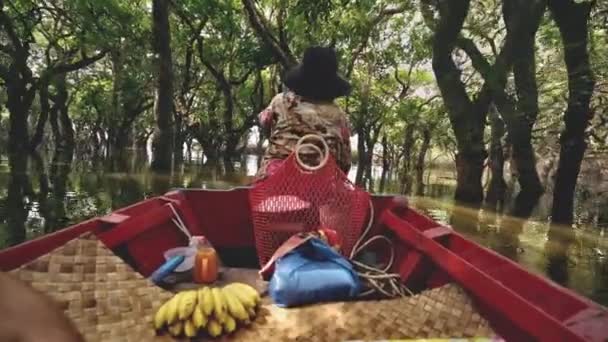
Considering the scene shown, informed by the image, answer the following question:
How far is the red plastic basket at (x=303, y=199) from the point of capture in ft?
10.6

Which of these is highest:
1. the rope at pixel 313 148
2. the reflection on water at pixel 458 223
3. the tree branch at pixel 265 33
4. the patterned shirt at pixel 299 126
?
the tree branch at pixel 265 33

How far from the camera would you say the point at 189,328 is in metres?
2.20

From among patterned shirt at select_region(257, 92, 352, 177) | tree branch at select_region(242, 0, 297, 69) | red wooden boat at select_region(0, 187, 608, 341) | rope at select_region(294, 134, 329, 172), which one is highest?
tree branch at select_region(242, 0, 297, 69)

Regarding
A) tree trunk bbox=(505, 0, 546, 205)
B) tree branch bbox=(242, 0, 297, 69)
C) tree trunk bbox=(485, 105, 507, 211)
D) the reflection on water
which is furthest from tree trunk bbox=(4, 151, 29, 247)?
tree trunk bbox=(485, 105, 507, 211)

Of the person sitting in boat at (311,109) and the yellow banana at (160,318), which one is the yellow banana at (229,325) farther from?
the person sitting in boat at (311,109)

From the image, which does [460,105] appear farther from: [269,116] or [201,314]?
[201,314]

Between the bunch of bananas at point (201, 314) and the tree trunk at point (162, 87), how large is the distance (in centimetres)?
1324

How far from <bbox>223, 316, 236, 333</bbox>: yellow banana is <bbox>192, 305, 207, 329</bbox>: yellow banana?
10 centimetres

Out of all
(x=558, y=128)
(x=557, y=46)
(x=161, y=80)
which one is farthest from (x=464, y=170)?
(x=161, y=80)

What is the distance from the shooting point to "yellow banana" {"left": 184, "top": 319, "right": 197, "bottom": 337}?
2.19 m

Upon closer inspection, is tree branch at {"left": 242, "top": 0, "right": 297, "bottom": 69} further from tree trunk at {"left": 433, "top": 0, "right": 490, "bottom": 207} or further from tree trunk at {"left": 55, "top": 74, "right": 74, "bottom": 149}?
tree trunk at {"left": 55, "top": 74, "right": 74, "bottom": 149}

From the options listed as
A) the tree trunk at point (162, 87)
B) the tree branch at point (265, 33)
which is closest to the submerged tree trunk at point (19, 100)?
the tree trunk at point (162, 87)

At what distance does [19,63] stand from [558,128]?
17.1 m

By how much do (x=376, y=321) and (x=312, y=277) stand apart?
0.39m
